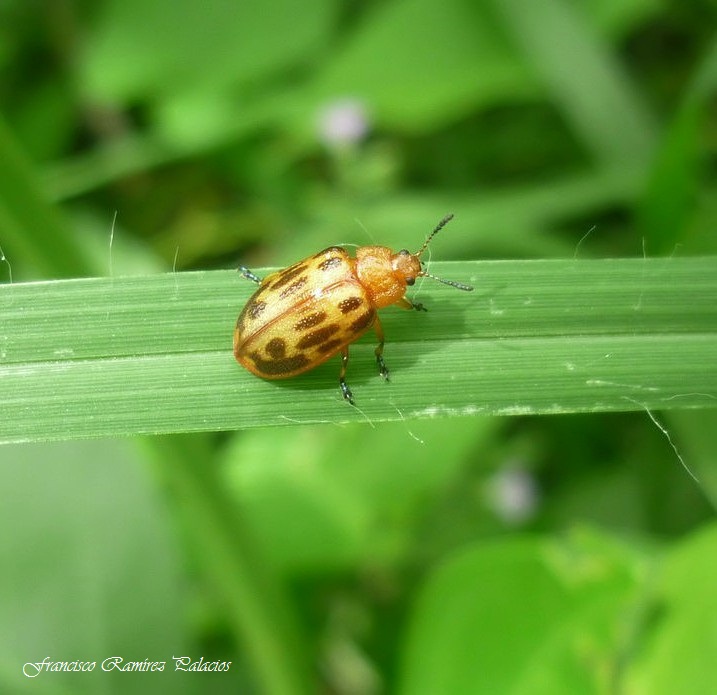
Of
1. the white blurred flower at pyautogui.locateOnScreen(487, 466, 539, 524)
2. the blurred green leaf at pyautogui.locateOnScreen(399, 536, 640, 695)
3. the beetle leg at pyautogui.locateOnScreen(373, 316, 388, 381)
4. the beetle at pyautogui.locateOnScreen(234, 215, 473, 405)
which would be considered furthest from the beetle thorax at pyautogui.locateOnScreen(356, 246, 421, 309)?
the white blurred flower at pyautogui.locateOnScreen(487, 466, 539, 524)

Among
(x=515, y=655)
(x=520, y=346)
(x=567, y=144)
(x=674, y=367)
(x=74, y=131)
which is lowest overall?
(x=515, y=655)

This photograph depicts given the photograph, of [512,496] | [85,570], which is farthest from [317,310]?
[512,496]

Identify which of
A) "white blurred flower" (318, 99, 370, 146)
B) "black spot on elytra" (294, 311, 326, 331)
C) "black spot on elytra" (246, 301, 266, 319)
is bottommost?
"black spot on elytra" (294, 311, 326, 331)

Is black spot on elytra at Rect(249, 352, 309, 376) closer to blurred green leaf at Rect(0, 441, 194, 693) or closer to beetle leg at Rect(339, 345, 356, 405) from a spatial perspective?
beetle leg at Rect(339, 345, 356, 405)

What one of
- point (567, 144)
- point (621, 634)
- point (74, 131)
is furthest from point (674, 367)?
point (74, 131)

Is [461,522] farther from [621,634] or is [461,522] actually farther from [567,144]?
[567,144]

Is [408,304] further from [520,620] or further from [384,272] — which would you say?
[520,620]

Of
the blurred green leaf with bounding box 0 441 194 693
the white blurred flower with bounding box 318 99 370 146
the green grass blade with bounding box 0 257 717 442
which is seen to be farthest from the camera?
the white blurred flower with bounding box 318 99 370 146

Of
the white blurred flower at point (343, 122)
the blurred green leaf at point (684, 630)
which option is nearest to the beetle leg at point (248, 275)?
the blurred green leaf at point (684, 630)
